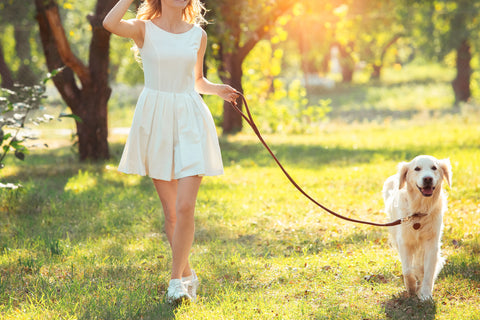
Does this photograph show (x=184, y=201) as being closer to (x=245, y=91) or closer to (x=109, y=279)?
(x=109, y=279)

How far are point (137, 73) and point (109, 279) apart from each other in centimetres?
2609

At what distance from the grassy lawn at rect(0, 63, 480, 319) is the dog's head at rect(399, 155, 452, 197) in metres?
0.81

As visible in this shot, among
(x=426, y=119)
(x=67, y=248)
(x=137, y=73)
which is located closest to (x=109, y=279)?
(x=67, y=248)

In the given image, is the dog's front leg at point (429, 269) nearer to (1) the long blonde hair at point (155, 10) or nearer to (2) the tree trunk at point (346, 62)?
(1) the long blonde hair at point (155, 10)

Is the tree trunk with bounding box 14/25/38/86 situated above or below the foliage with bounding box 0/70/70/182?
above

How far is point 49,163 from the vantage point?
37.3ft

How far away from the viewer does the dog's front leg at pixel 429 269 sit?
4262mm

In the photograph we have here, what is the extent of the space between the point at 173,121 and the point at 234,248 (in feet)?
6.98

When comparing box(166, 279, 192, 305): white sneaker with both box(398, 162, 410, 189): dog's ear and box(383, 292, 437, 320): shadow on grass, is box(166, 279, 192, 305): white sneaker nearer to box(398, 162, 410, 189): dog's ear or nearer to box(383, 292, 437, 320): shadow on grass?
box(383, 292, 437, 320): shadow on grass

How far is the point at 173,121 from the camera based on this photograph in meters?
4.12

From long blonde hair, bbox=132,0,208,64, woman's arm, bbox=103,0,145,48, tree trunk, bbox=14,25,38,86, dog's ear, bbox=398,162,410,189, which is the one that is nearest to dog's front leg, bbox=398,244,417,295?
dog's ear, bbox=398,162,410,189

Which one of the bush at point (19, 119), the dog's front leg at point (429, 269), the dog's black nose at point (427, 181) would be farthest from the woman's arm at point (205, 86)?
Result: the bush at point (19, 119)

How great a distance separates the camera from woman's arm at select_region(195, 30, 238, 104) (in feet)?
14.3

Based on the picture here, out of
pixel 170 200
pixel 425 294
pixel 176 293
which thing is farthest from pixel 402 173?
pixel 176 293
